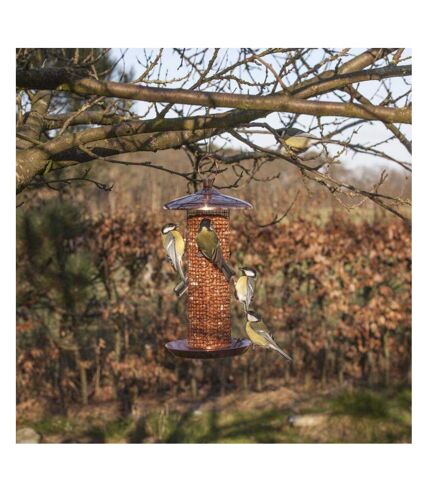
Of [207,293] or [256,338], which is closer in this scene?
[256,338]

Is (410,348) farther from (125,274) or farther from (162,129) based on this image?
(162,129)

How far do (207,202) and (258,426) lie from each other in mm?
3474

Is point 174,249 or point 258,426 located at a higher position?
point 174,249

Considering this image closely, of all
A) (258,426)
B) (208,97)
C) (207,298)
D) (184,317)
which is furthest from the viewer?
(184,317)

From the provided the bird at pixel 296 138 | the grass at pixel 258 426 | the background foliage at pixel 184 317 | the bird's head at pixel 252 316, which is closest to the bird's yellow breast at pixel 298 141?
the bird at pixel 296 138

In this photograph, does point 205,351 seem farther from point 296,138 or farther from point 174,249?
point 296,138

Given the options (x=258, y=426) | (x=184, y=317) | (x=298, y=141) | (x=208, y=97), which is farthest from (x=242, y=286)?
(x=184, y=317)

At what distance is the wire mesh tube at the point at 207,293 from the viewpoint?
3928 millimetres

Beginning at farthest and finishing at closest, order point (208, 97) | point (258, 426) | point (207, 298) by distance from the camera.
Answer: point (258, 426) → point (207, 298) → point (208, 97)

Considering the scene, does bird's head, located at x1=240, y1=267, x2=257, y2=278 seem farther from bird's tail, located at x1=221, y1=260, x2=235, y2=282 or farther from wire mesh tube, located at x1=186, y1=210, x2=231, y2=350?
wire mesh tube, located at x1=186, y1=210, x2=231, y2=350

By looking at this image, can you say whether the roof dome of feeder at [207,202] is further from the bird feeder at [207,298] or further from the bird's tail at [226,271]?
the bird's tail at [226,271]

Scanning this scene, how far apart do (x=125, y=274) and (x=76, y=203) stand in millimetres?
930

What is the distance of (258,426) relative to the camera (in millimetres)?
6516
